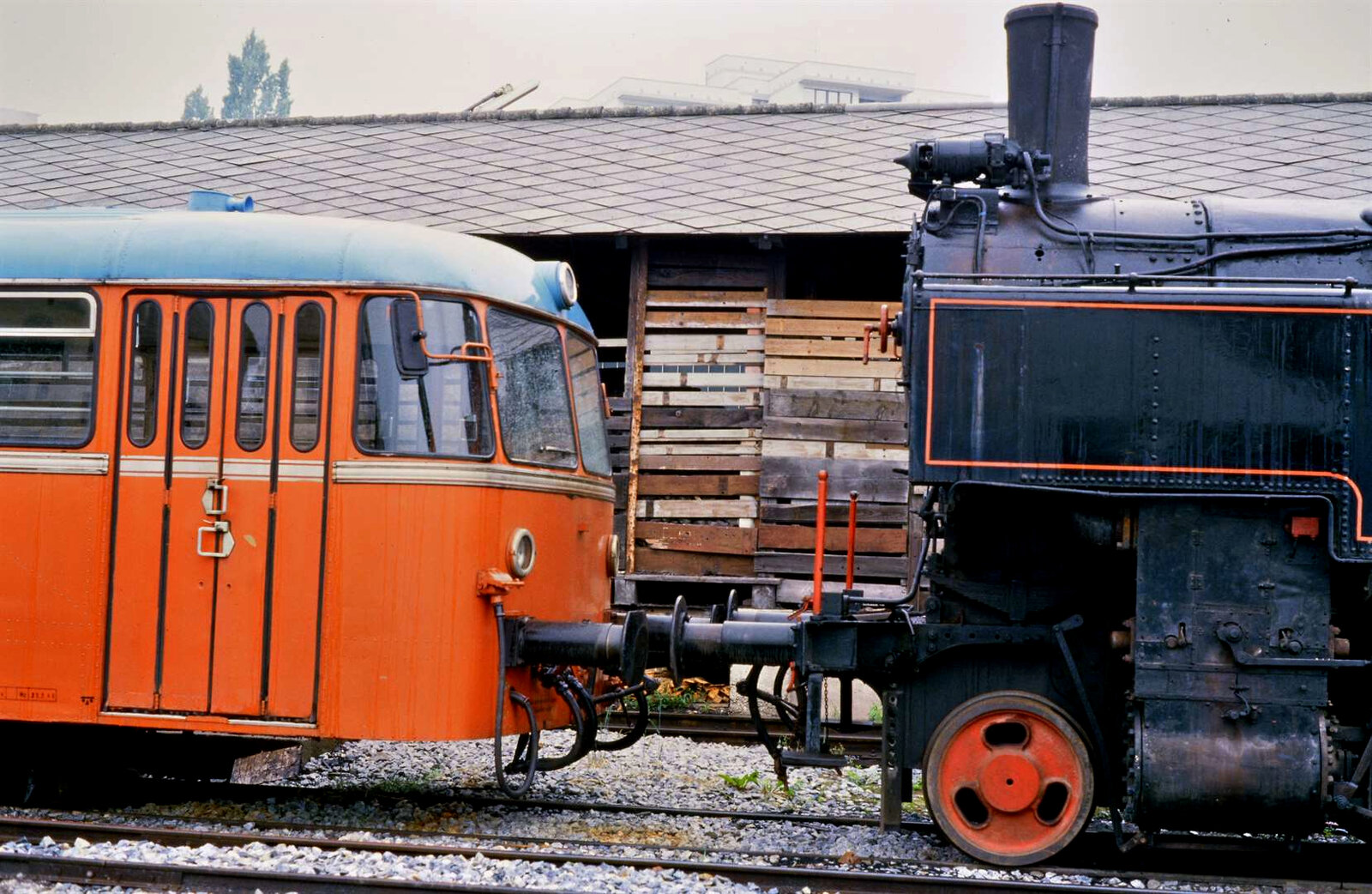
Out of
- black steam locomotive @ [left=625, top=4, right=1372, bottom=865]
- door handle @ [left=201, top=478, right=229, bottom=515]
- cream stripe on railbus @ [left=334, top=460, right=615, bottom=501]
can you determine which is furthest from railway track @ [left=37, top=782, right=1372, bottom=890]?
cream stripe on railbus @ [left=334, top=460, right=615, bottom=501]

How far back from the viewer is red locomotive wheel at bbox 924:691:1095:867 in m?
5.98

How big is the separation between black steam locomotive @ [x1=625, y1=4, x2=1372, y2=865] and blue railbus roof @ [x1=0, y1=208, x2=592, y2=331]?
82.1 inches

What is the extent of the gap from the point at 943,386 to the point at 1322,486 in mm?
1656

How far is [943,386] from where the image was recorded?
19.4ft

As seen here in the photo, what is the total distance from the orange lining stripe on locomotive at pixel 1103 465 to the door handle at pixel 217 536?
334cm

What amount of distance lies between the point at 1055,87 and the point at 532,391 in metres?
3.13

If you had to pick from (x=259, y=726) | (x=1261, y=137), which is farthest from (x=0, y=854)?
(x=1261, y=137)

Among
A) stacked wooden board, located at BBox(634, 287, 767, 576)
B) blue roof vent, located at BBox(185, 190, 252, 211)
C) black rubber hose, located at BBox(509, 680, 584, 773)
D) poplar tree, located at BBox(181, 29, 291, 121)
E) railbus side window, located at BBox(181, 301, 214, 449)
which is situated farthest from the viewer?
poplar tree, located at BBox(181, 29, 291, 121)

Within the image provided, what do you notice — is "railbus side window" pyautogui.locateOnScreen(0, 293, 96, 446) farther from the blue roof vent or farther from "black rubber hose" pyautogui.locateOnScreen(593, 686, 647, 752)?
"black rubber hose" pyautogui.locateOnScreen(593, 686, 647, 752)

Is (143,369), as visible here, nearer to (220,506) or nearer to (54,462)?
(54,462)

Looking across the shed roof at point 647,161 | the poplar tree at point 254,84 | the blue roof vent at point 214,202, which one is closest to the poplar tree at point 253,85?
the poplar tree at point 254,84

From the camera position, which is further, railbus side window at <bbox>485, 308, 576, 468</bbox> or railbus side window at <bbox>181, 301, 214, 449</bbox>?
railbus side window at <bbox>485, 308, 576, 468</bbox>

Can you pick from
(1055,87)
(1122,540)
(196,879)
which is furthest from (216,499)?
(1055,87)

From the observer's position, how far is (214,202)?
→ 739 centimetres
